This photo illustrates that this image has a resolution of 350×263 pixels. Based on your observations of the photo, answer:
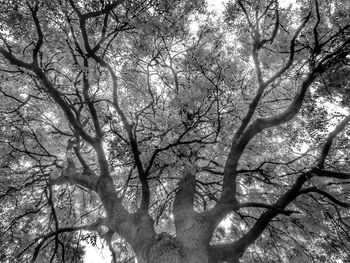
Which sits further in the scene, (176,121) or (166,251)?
(176,121)

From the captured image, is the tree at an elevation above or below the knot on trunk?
above

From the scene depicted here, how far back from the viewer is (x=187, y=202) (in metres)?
4.44

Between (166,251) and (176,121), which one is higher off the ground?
(176,121)

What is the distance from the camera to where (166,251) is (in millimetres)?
3080

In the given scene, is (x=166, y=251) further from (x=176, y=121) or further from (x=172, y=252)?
(x=176, y=121)

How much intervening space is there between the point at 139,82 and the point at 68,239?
12.6 ft

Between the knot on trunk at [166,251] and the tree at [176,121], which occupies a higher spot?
the tree at [176,121]

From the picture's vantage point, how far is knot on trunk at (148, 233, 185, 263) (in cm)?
299

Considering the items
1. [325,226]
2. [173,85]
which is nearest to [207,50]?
[173,85]

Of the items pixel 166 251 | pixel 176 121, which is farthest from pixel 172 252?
pixel 176 121

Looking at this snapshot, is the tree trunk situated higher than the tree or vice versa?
the tree

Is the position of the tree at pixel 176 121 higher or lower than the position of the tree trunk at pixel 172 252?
higher

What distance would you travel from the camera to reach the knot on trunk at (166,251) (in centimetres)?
299

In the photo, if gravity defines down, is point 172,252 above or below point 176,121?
below
